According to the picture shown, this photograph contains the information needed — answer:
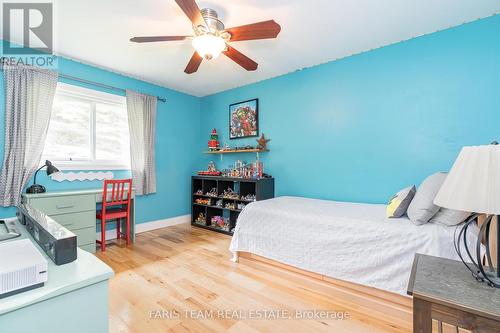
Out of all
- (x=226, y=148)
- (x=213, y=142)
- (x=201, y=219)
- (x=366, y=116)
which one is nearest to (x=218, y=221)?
(x=201, y=219)

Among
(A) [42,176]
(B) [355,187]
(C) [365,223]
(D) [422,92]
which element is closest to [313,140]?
(B) [355,187]

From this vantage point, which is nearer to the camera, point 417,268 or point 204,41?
point 417,268

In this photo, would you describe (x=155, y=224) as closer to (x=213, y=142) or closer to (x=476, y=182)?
(x=213, y=142)

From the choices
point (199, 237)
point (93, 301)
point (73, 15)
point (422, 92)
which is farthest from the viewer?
point (199, 237)

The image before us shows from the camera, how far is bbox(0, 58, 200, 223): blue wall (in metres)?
3.46

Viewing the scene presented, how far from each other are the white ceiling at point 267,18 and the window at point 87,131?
0.49 m

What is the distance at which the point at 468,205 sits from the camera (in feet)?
2.95

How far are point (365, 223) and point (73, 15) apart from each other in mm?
3166

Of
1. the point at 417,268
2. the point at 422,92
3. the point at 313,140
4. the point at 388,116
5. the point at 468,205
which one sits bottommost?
the point at 417,268

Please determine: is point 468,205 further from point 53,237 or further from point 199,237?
point 199,237

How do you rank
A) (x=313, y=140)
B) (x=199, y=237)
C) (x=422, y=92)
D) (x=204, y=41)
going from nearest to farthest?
1. (x=204, y=41)
2. (x=422, y=92)
3. (x=313, y=140)
4. (x=199, y=237)

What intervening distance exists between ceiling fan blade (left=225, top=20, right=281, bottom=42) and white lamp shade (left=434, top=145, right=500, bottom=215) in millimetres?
1422

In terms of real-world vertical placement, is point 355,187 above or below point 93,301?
above

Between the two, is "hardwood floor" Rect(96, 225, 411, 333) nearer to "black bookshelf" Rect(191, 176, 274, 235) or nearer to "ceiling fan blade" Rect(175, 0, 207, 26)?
"black bookshelf" Rect(191, 176, 274, 235)
